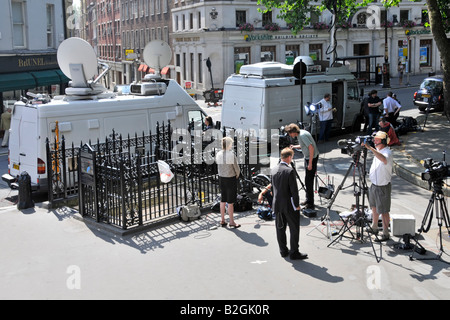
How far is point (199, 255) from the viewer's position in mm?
9344

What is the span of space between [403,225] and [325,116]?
33.5ft

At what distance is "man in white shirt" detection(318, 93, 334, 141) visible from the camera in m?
19.2

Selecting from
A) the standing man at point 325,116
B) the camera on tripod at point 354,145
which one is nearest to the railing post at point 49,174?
the camera on tripod at point 354,145

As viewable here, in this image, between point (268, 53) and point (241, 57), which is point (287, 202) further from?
point (268, 53)

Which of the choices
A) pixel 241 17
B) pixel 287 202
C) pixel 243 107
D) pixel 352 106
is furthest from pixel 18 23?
pixel 287 202

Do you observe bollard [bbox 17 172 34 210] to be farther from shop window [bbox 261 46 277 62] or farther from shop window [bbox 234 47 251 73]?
shop window [bbox 261 46 277 62]

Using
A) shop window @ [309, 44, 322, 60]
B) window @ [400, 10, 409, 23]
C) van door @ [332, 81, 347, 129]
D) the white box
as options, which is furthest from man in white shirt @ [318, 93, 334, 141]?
window @ [400, 10, 409, 23]

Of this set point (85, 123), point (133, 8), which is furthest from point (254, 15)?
point (85, 123)

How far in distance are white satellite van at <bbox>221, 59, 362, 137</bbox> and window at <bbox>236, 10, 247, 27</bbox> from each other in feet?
85.3

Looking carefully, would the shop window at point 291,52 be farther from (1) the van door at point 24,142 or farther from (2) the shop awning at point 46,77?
(1) the van door at point 24,142

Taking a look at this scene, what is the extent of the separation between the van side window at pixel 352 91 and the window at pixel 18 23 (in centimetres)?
1560

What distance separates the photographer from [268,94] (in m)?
18.2

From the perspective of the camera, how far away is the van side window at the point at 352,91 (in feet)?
69.6

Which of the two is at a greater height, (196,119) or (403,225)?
(196,119)
